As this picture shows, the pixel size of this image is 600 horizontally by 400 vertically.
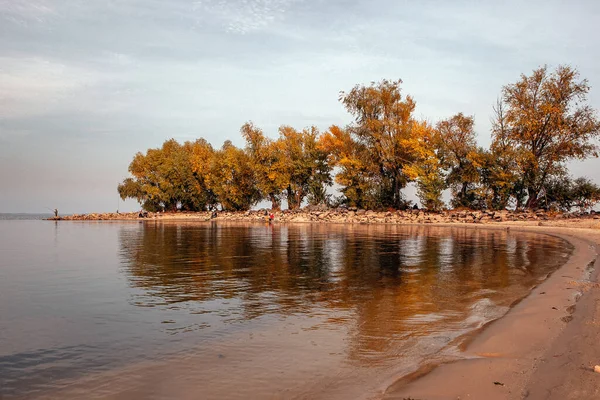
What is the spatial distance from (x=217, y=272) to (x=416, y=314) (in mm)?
8363

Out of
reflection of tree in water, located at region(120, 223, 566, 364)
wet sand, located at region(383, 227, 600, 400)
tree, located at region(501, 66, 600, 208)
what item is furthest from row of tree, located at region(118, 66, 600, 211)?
wet sand, located at region(383, 227, 600, 400)

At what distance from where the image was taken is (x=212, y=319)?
8953 mm

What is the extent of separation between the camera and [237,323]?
8641mm

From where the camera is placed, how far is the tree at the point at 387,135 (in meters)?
60.3

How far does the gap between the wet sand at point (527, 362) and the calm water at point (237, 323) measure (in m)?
0.43

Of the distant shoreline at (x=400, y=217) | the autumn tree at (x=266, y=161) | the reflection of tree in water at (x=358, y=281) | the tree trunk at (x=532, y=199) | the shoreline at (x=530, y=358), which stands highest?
the autumn tree at (x=266, y=161)

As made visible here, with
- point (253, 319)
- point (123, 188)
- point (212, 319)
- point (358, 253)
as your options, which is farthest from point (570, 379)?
point (123, 188)

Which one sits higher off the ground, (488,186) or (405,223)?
(488,186)

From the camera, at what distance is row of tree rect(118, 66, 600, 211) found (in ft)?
164

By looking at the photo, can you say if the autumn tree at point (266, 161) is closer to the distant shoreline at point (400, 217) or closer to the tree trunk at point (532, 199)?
the distant shoreline at point (400, 217)

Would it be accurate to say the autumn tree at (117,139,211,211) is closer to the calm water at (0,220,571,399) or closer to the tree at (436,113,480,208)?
the tree at (436,113,480,208)

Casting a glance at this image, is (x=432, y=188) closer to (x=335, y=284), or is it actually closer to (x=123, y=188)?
(x=335, y=284)

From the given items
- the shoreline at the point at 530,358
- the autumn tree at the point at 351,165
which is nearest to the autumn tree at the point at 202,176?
the autumn tree at the point at 351,165

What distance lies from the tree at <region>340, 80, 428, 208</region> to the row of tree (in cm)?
14
